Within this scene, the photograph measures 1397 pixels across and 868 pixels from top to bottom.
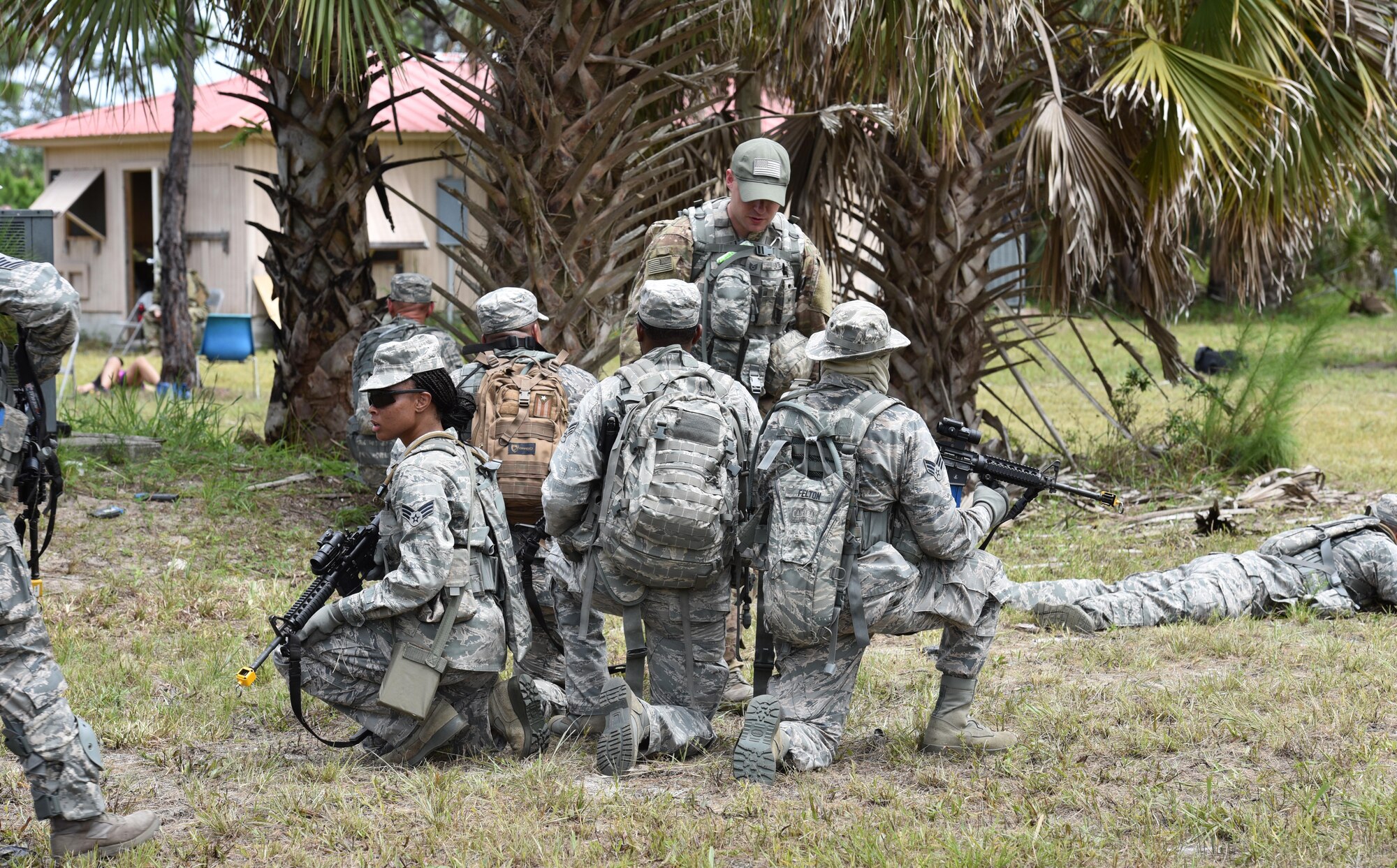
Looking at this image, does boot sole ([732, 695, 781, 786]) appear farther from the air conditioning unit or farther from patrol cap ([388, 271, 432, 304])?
the air conditioning unit

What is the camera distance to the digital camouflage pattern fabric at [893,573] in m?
4.09

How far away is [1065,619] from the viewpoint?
6086 mm

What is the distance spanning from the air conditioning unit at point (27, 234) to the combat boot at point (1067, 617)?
5347mm

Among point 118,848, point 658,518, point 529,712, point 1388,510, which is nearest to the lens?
point 118,848

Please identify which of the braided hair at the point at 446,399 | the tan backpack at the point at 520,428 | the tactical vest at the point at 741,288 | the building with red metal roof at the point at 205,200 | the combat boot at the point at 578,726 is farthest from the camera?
the building with red metal roof at the point at 205,200

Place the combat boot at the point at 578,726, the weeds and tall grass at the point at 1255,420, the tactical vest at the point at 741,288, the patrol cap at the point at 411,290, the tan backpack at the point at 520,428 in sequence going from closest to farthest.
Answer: the combat boot at the point at 578,726 → the tactical vest at the point at 741,288 → the tan backpack at the point at 520,428 → the patrol cap at the point at 411,290 → the weeds and tall grass at the point at 1255,420

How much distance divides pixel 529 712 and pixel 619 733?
0.49 m

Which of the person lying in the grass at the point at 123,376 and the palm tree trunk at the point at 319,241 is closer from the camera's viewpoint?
the palm tree trunk at the point at 319,241

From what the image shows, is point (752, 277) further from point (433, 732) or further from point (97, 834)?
point (97, 834)

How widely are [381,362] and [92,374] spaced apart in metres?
12.8

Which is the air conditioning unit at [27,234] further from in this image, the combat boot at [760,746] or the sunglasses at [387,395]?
the combat boot at [760,746]

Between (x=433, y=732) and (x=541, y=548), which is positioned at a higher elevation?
(x=541, y=548)

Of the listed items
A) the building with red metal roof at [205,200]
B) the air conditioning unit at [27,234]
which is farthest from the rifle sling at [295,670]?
the building with red metal roof at [205,200]

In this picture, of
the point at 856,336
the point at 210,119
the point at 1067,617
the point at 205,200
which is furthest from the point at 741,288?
the point at 210,119
